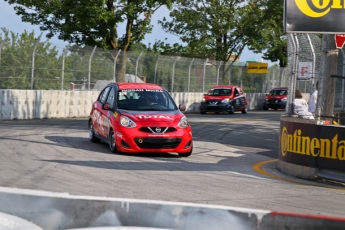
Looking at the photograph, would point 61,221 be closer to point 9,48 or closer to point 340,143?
point 340,143

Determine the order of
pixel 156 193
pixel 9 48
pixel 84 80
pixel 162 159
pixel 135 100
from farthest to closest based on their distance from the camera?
pixel 84 80 < pixel 9 48 < pixel 135 100 < pixel 162 159 < pixel 156 193

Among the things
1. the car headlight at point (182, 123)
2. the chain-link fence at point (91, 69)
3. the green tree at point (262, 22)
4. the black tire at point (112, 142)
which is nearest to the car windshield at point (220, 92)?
the chain-link fence at point (91, 69)

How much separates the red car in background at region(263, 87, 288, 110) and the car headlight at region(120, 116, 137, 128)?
2849cm

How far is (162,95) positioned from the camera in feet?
52.0

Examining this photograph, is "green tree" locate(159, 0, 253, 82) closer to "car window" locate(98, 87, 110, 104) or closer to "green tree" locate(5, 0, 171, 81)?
"green tree" locate(5, 0, 171, 81)

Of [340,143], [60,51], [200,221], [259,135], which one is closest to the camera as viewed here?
[200,221]

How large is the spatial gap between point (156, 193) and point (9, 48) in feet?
54.4

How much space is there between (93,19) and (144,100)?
22.5 meters

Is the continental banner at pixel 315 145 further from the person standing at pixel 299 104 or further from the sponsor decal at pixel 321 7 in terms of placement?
the sponsor decal at pixel 321 7

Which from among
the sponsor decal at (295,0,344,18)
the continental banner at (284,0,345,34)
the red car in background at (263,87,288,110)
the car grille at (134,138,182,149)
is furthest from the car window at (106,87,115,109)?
the red car in background at (263,87,288,110)

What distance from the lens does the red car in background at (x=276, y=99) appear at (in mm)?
42375

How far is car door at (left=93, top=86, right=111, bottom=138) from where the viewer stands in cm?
1580

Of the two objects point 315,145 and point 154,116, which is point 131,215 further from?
point 154,116

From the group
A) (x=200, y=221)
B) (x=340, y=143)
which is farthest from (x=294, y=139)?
(x=200, y=221)
